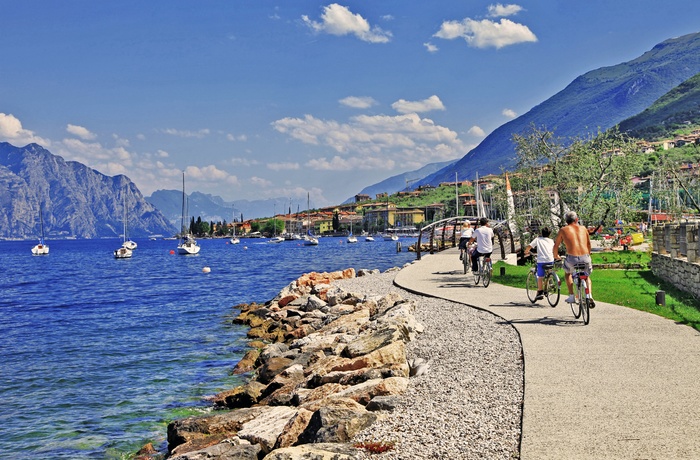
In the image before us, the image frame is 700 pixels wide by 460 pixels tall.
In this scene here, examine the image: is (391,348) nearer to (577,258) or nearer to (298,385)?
(298,385)

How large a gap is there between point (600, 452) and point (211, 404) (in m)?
9.30

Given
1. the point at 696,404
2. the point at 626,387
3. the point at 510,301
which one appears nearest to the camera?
the point at 696,404

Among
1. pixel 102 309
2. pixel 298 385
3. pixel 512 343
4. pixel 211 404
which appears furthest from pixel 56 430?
pixel 102 309

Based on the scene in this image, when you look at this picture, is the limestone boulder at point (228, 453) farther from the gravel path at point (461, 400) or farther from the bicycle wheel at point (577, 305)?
the bicycle wheel at point (577, 305)

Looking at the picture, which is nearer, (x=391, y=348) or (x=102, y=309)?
(x=391, y=348)

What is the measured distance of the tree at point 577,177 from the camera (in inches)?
1031

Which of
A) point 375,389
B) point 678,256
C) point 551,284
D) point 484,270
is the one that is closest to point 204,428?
point 375,389

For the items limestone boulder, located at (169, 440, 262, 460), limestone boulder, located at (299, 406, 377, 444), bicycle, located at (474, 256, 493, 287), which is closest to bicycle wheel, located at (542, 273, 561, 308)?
bicycle, located at (474, 256, 493, 287)

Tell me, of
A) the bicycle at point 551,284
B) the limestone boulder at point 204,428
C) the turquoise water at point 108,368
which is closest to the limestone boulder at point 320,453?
the limestone boulder at point 204,428

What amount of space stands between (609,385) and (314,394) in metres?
4.53

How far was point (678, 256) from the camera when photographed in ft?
68.1

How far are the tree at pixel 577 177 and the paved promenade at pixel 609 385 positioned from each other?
39.2 feet

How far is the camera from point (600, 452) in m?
5.96

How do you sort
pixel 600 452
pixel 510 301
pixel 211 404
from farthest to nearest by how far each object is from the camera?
pixel 510 301 → pixel 211 404 → pixel 600 452
